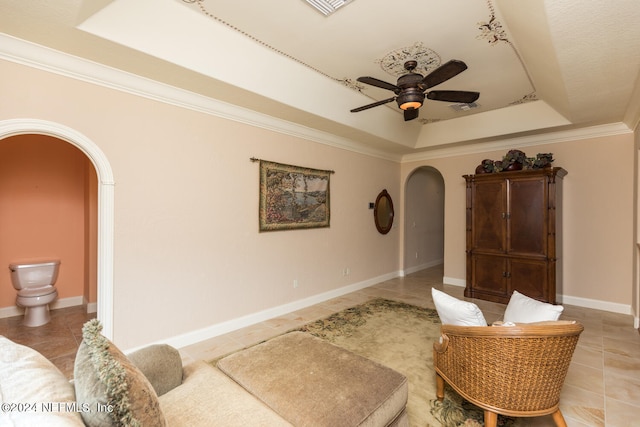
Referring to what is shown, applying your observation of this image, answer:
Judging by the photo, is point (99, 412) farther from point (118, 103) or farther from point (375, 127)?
point (375, 127)

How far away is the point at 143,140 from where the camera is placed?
284 cm

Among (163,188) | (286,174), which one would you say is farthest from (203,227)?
(286,174)

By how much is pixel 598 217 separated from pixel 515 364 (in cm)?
409

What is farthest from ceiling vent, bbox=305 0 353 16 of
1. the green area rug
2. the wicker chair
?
the green area rug

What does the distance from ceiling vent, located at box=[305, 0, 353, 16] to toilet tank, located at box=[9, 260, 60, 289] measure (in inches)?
172

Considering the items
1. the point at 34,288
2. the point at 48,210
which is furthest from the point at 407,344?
the point at 48,210

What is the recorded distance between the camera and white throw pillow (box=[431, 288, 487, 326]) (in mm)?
1890

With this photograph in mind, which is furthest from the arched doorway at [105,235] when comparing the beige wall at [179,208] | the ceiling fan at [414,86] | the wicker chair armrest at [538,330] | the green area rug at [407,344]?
the wicker chair armrest at [538,330]

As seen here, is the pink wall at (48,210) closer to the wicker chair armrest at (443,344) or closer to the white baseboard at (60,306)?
the white baseboard at (60,306)

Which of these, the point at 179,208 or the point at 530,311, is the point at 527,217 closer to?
the point at 530,311

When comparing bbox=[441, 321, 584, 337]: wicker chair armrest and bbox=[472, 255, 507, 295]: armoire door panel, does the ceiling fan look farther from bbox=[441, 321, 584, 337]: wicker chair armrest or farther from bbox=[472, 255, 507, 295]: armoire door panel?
bbox=[472, 255, 507, 295]: armoire door panel

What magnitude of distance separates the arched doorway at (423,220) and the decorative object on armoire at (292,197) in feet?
8.76

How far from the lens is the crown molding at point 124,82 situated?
225 cm

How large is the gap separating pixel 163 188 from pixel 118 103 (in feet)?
2.79
